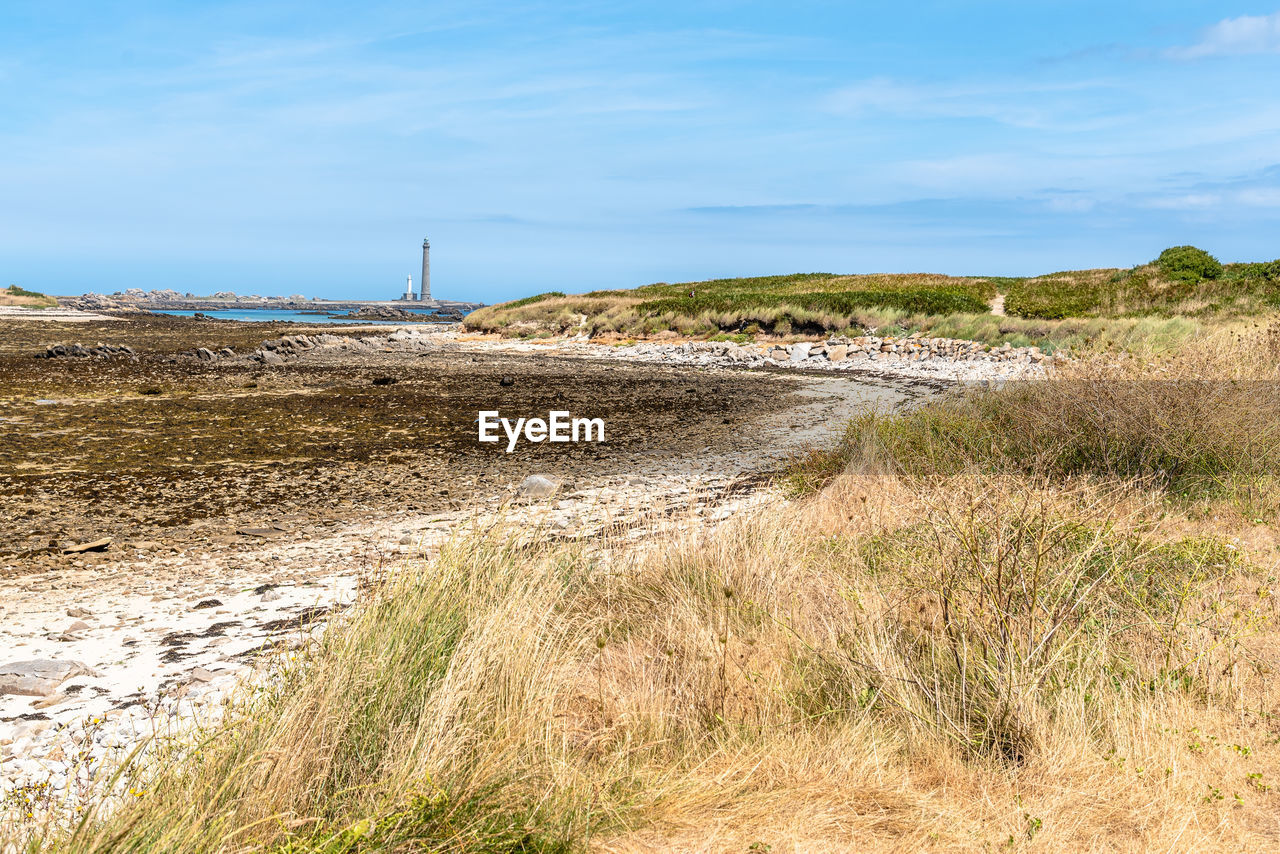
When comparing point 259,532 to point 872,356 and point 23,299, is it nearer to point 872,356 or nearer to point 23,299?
point 872,356

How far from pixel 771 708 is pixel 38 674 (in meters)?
3.46

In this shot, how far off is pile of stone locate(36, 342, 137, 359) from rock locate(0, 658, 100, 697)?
70.5ft

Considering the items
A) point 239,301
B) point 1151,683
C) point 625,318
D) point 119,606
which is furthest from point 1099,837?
point 239,301

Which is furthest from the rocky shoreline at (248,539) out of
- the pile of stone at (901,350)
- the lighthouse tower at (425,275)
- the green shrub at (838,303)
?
the lighthouse tower at (425,275)

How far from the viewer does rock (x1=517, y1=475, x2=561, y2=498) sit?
28.4ft

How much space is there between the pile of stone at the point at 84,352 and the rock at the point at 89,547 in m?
18.8

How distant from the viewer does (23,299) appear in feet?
213

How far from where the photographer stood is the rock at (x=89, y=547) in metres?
6.62

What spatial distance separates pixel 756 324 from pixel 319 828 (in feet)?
96.6

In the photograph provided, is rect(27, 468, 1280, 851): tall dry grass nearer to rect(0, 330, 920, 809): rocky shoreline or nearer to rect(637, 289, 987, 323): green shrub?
rect(0, 330, 920, 809): rocky shoreline

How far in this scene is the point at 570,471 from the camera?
9.96m

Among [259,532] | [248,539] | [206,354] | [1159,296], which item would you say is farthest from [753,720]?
[1159,296]

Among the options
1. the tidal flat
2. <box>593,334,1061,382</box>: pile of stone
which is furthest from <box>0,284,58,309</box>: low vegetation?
<box>593,334,1061,382</box>: pile of stone

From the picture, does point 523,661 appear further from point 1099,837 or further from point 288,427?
point 288,427
